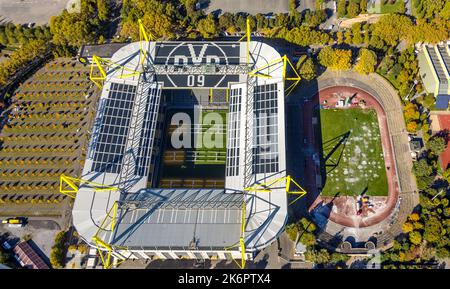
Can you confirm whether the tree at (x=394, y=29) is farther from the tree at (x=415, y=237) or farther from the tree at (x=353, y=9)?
the tree at (x=415, y=237)

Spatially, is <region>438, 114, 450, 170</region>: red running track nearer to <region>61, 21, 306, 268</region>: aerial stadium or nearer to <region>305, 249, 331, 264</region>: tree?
<region>61, 21, 306, 268</region>: aerial stadium

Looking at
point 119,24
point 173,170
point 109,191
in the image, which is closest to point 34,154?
point 109,191

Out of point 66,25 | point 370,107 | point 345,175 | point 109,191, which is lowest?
point 109,191

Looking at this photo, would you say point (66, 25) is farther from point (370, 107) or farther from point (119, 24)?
point (370, 107)

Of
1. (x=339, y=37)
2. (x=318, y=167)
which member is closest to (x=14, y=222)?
(x=318, y=167)

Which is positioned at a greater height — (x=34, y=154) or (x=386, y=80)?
(x=386, y=80)

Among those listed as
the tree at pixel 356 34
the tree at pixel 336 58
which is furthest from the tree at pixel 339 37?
the tree at pixel 336 58
